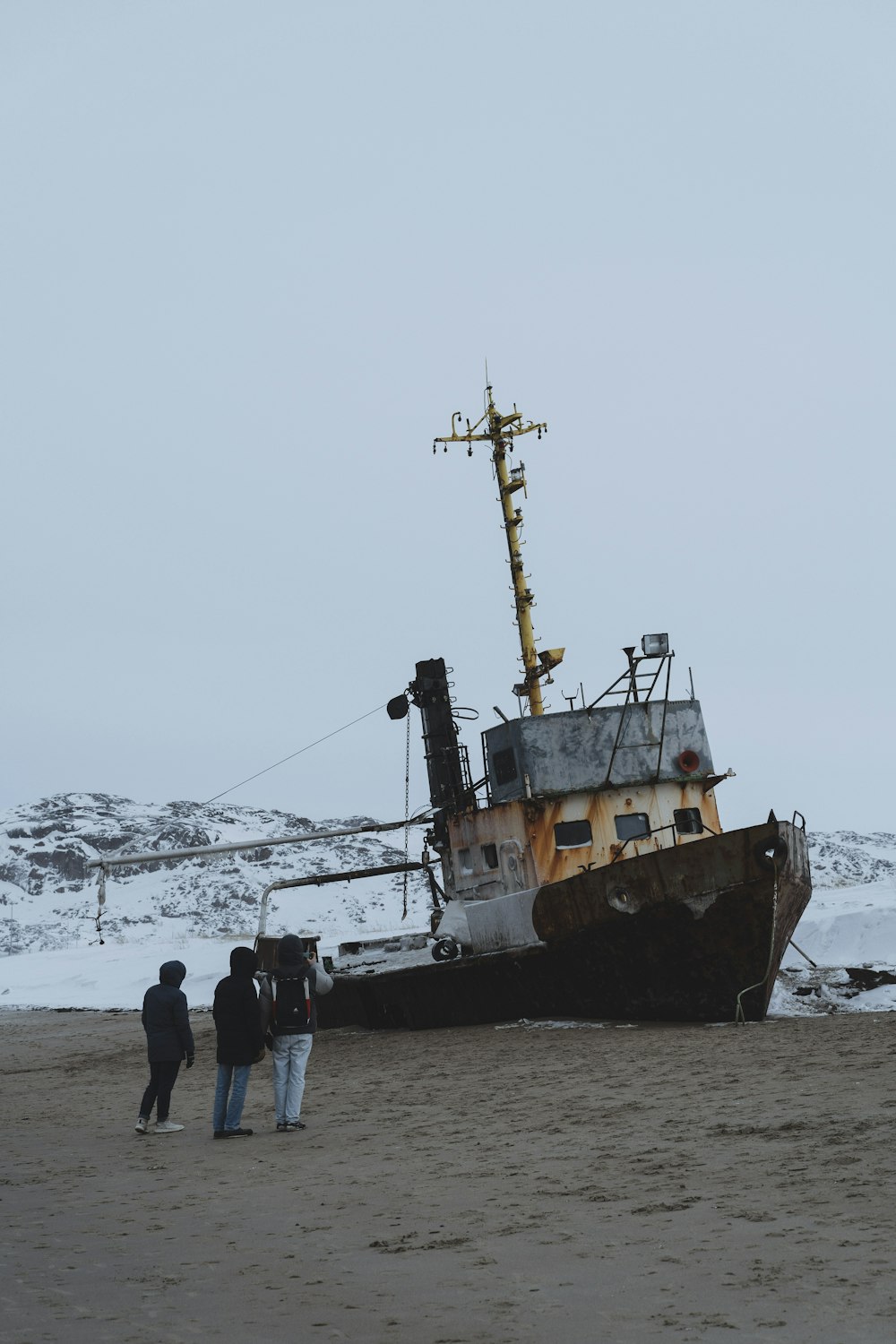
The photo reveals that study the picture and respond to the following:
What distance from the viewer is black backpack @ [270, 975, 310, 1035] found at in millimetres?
9445

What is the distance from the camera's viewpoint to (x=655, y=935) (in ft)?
43.6

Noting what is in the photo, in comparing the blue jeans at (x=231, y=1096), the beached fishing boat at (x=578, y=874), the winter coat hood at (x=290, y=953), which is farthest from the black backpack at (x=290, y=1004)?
the beached fishing boat at (x=578, y=874)

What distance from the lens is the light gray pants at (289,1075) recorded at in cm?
937

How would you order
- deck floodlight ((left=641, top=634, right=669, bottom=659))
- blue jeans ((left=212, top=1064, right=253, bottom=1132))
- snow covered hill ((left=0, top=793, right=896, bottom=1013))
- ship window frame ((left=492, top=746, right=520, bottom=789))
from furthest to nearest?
snow covered hill ((left=0, top=793, right=896, bottom=1013))
ship window frame ((left=492, top=746, right=520, bottom=789))
deck floodlight ((left=641, top=634, right=669, bottom=659))
blue jeans ((left=212, top=1064, right=253, bottom=1132))

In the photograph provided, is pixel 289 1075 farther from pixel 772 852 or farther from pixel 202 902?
pixel 202 902

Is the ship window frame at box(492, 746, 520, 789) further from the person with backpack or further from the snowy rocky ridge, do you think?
the snowy rocky ridge

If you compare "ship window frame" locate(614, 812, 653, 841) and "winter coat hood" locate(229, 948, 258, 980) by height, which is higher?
Answer: "ship window frame" locate(614, 812, 653, 841)

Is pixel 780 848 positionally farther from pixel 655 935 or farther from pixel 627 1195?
pixel 627 1195

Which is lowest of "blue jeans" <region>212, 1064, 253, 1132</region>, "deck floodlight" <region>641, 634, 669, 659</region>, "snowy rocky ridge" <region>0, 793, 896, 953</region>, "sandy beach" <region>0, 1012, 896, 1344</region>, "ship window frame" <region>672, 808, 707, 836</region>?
"sandy beach" <region>0, 1012, 896, 1344</region>

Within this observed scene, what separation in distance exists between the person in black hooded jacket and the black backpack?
0.59ft

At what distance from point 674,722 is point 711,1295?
1213 cm

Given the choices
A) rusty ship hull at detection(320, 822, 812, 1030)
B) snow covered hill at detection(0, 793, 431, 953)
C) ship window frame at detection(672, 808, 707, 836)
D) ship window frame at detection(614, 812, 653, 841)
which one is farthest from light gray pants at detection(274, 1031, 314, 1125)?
snow covered hill at detection(0, 793, 431, 953)

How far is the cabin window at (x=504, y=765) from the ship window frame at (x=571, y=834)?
2.84 ft

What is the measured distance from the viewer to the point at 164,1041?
32.0 ft
